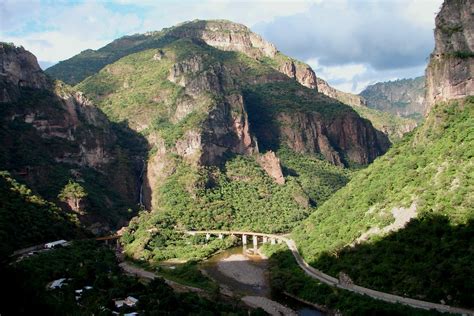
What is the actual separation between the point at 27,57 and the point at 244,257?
81.7 metres

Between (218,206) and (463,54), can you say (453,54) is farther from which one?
(218,206)

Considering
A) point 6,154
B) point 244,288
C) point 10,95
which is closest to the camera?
point 244,288

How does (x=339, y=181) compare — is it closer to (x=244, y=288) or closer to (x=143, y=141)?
(x=143, y=141)

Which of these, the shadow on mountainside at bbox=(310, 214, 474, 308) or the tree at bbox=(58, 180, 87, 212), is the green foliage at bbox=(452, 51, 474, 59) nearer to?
the shadow on mountainside at bbox=(310, 214, 474, 308)

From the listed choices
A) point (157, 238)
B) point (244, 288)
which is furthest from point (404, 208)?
point (157, 238)

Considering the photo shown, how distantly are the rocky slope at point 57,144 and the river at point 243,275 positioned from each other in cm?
3155

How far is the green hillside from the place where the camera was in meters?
67.2

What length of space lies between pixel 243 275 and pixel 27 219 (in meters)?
40.7

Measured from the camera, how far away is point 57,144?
143m

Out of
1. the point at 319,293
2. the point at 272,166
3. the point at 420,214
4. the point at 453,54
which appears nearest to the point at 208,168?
the point at 272,166

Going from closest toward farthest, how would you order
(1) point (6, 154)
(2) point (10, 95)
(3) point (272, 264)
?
(3) point (272, 264), (1) point (6, 154), (2) point (10, 95)

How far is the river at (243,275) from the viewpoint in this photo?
8206cm

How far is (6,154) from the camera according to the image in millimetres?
124438

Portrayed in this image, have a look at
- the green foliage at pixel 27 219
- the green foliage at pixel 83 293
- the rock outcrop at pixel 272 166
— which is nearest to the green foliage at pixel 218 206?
the rock outcrop at pixel 272 166
